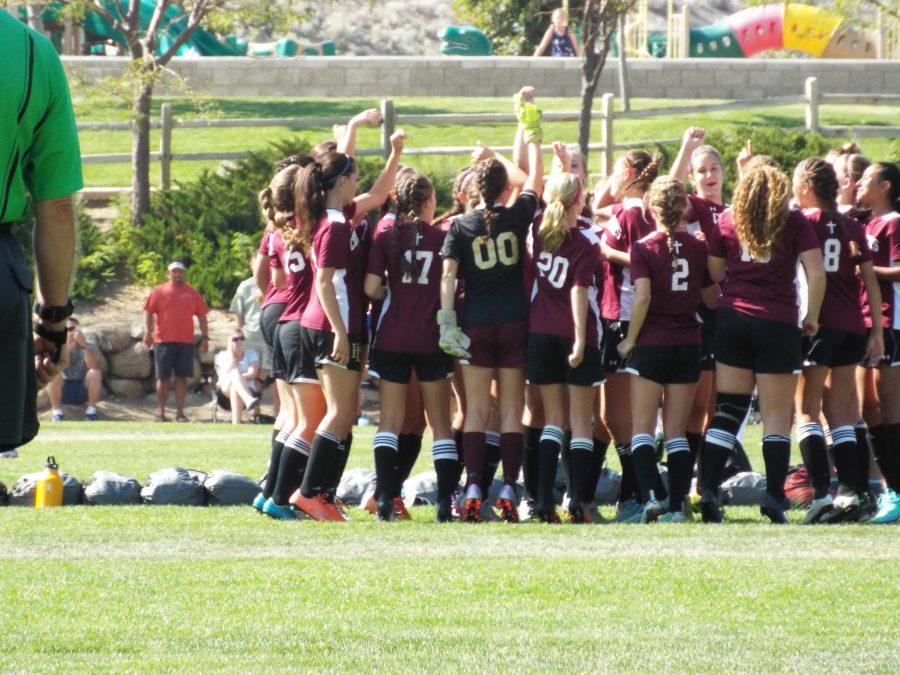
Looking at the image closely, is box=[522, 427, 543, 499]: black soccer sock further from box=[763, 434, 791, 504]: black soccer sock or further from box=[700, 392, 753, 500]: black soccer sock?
box=[763, 434, 791, 504]: black soccer sock

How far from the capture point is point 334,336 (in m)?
8.17

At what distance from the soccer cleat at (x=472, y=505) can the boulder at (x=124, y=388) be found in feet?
40.2

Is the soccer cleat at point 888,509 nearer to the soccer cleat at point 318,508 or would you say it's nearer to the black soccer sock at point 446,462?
the black soccer sock at point 446,462

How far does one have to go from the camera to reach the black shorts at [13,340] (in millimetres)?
3721

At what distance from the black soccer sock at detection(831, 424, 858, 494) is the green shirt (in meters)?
5.59

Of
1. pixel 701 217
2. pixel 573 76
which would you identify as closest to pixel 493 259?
pixel 701 217

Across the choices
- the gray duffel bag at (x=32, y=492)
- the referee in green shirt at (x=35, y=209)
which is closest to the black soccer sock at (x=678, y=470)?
the gray duffel bag at (x=32, y=492)

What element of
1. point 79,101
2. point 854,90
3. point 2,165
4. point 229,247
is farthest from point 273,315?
point 854,90

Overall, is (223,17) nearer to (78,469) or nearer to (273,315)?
(78,469)

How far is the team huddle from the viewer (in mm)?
8055

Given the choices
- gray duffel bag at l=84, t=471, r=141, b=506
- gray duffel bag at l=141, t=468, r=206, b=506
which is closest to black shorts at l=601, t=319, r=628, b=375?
gray duffel bag at l=141, t=468, r=206, b=506

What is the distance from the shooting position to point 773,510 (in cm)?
808

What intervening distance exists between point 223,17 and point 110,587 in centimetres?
1937

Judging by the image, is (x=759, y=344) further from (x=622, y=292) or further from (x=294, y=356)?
(x=294, y=356)
